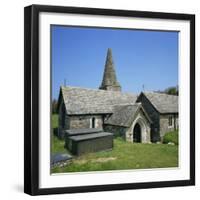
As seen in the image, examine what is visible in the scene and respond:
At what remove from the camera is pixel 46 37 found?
16.6ft

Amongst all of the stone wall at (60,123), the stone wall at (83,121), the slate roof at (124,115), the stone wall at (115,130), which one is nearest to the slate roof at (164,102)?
the slate roof at (124,115)

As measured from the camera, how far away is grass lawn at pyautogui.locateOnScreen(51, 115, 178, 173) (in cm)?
521

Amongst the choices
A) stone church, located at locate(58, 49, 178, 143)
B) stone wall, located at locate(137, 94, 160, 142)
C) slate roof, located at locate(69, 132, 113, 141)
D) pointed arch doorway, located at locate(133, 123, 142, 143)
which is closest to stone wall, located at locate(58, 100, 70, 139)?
stone church, located at locate(58, 49, 178, 143)

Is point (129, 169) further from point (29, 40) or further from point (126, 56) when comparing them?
point (29, 40)

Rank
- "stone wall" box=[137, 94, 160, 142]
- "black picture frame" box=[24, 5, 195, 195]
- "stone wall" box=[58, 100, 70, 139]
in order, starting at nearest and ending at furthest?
"black picture frame" box=[24, 5, 195, 195] < "stone wall" box=[58, 100, 70, 139] < "stone wall" box=[137, 94, 160, 142]

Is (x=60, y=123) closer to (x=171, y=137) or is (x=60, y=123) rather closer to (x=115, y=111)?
(x=115, y=111)

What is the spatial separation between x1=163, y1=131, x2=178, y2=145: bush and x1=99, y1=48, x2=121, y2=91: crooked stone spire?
2.43 feet

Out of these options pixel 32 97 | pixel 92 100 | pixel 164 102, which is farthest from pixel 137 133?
pixel 32 97

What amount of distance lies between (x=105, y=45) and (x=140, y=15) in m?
0.44

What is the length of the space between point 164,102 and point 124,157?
69cm

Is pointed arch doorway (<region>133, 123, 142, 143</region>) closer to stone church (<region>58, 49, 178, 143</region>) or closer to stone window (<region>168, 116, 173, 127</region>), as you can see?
stone church (<region>58, 49, 178, 143</region>)

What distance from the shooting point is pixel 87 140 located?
530 centimetres
